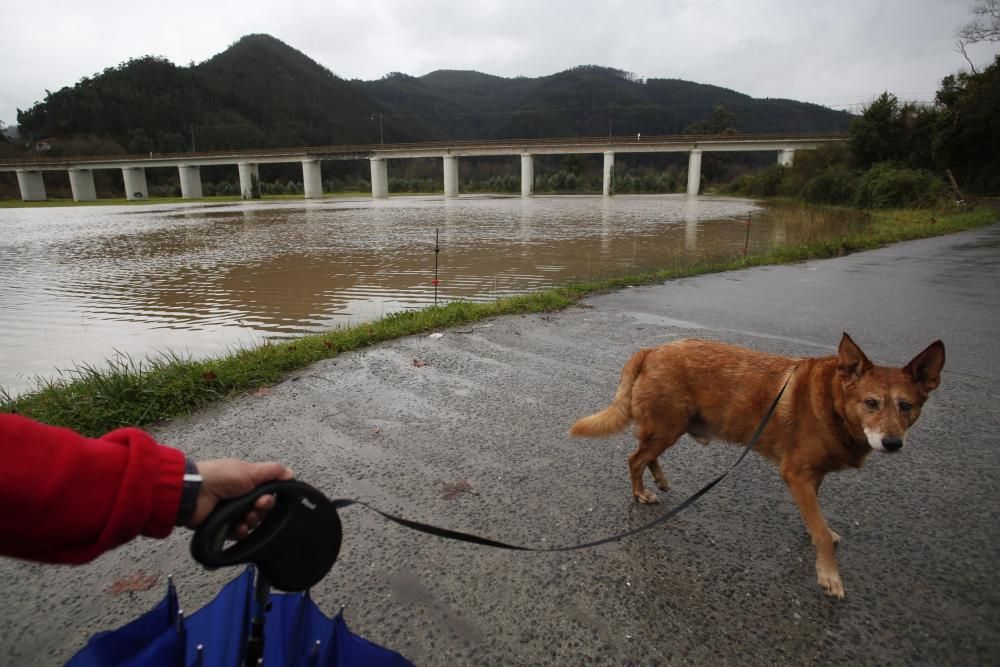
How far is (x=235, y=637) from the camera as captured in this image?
5.62 feet

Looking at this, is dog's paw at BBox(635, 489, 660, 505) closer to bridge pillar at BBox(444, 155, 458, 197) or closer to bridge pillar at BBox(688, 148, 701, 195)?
bridge pillar at BBox(688, 148, 701, 195)

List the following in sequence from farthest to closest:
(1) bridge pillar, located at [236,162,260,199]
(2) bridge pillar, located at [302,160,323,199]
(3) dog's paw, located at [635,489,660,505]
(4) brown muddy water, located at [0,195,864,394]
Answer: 1. (1) bridge pillar, located at [236,162,260,199]
2. (2) bridge pillar, located at [302,160,323,199]
3. (4) brown muddy water, located at [0,195,864,394]
4. (3) dog's paw, located at [635,489,660,505]

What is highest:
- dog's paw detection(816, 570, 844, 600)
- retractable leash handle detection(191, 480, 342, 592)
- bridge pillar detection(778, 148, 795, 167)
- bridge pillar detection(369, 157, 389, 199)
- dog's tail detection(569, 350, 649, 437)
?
bridge pillar detection(778, 148, 795, 167)

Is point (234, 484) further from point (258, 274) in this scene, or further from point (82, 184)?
point (82, 184)

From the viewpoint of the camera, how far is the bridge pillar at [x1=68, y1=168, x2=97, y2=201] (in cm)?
8656

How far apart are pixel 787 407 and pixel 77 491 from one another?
10.3ft

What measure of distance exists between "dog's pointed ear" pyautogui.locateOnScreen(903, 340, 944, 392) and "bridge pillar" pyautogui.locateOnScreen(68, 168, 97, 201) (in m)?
111

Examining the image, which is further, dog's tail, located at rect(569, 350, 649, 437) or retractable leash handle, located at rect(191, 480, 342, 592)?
dog's tail, located at rect(569, 350, 649, 437)

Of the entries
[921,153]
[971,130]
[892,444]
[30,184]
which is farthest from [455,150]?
[892,444]

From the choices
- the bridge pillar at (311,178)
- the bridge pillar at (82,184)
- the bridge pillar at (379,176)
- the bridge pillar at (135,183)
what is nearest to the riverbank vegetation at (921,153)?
the bridge pillar at (379,176)

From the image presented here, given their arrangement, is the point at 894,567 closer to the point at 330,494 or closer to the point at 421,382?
the point at 330,494

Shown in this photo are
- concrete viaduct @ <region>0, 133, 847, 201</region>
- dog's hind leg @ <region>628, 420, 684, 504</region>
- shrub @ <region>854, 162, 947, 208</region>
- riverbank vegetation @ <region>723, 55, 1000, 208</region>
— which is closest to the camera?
dog's hind leg @ <region>628, 420, 684, 504</region>

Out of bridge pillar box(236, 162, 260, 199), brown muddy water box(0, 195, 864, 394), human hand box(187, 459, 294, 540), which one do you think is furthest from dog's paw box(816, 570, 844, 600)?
bridge pillar box(236, 162, 260, 199)

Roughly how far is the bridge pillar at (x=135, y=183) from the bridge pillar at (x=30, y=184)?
498 inches
